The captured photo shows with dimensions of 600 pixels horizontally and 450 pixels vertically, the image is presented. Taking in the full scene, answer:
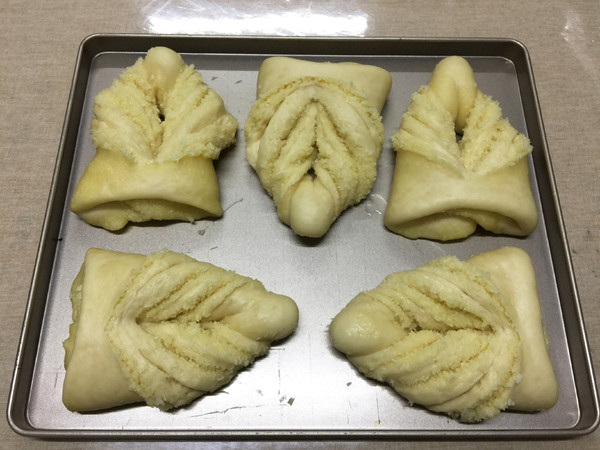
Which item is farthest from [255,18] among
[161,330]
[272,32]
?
[161,330]

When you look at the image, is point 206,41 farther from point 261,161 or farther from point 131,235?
point 131,235

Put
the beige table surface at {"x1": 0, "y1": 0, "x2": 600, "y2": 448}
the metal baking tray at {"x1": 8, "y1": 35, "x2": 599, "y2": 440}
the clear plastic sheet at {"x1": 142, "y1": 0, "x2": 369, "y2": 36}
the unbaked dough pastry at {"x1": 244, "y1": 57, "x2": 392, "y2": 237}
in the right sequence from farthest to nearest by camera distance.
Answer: the clear plastic sheet at {"x1": 142, "y1": 0, "x2": 369, "y2": 36}, the beige table surface at {"x1": 0, "y1": 0, "x2": 600, "y2": 448}, the unbaked dough pastry at {"x1": 244, "y1": 57, "x2": 392, "y2": 237}, the metal baking tray at {"x1": 8, "y1": 35, "x2": 599, "y2": 440}

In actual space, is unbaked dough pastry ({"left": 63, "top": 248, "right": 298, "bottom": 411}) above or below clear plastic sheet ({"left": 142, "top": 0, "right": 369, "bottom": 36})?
below

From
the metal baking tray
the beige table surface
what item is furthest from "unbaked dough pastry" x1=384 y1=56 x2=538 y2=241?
the beige table surface

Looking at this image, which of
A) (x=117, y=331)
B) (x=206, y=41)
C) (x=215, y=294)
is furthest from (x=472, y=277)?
(x=206, y=41)

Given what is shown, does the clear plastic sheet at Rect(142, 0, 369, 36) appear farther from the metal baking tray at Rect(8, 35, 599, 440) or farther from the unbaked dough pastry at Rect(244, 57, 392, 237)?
the unbaked dough pastry at Rect(244, 57, 392, 237)

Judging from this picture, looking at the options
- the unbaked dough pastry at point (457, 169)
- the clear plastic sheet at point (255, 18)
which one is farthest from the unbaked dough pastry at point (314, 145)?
the clear plastic sheet at point (255, 18)

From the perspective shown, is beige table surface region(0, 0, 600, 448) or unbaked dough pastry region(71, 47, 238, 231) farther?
beige table surface region(0, 0, 600, 448)
